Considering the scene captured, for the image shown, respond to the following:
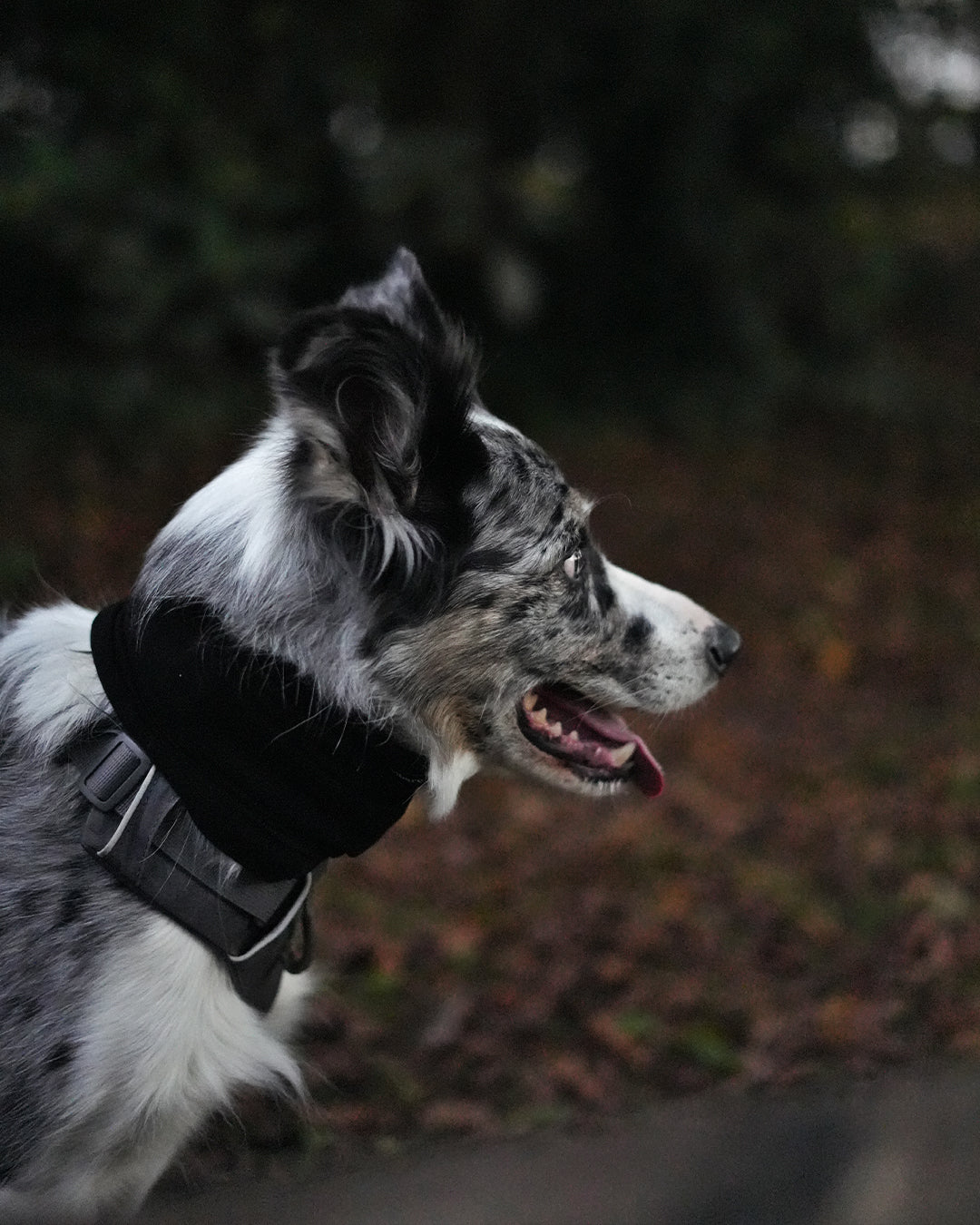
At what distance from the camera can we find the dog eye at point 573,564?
2963 mm

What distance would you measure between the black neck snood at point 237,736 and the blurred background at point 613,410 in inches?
39.4

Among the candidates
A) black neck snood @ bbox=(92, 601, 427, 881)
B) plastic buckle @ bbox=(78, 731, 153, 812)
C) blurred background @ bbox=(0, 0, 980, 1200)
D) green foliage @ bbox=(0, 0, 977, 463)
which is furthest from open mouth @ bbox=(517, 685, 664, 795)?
green foliage @ bbox=(0, 0, 977, 463)

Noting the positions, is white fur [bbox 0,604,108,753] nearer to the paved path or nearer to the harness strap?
the harness strap

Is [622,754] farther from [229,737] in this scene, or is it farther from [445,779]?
[229,737]

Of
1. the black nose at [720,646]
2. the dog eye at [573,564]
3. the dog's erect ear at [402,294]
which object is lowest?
the black nose at [720,646]

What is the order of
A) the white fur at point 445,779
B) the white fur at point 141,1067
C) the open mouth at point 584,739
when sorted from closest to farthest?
the white fur at point 141,1067
the white fur at point 445,779
the open mouth at point 584,739

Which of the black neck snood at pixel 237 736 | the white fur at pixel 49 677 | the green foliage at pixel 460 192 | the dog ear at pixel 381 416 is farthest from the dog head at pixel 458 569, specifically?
the green foliage at pixel 460 192

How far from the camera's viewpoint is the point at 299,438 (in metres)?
2.45

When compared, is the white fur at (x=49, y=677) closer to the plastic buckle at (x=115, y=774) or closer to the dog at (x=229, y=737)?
the dog at (x=229, y=737)

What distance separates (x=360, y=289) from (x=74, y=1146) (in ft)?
7.16

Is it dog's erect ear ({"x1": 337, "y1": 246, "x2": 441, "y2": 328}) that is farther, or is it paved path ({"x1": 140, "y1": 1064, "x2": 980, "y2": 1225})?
dog's erect ear ({"x1": 337, "y1": 246, "x2": 441, "y2": 328})

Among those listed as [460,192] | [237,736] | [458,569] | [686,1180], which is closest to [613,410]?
[460,192]

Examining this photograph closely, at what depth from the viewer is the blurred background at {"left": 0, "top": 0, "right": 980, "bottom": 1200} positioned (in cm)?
455

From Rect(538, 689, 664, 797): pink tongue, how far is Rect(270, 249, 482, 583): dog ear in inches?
24.3
